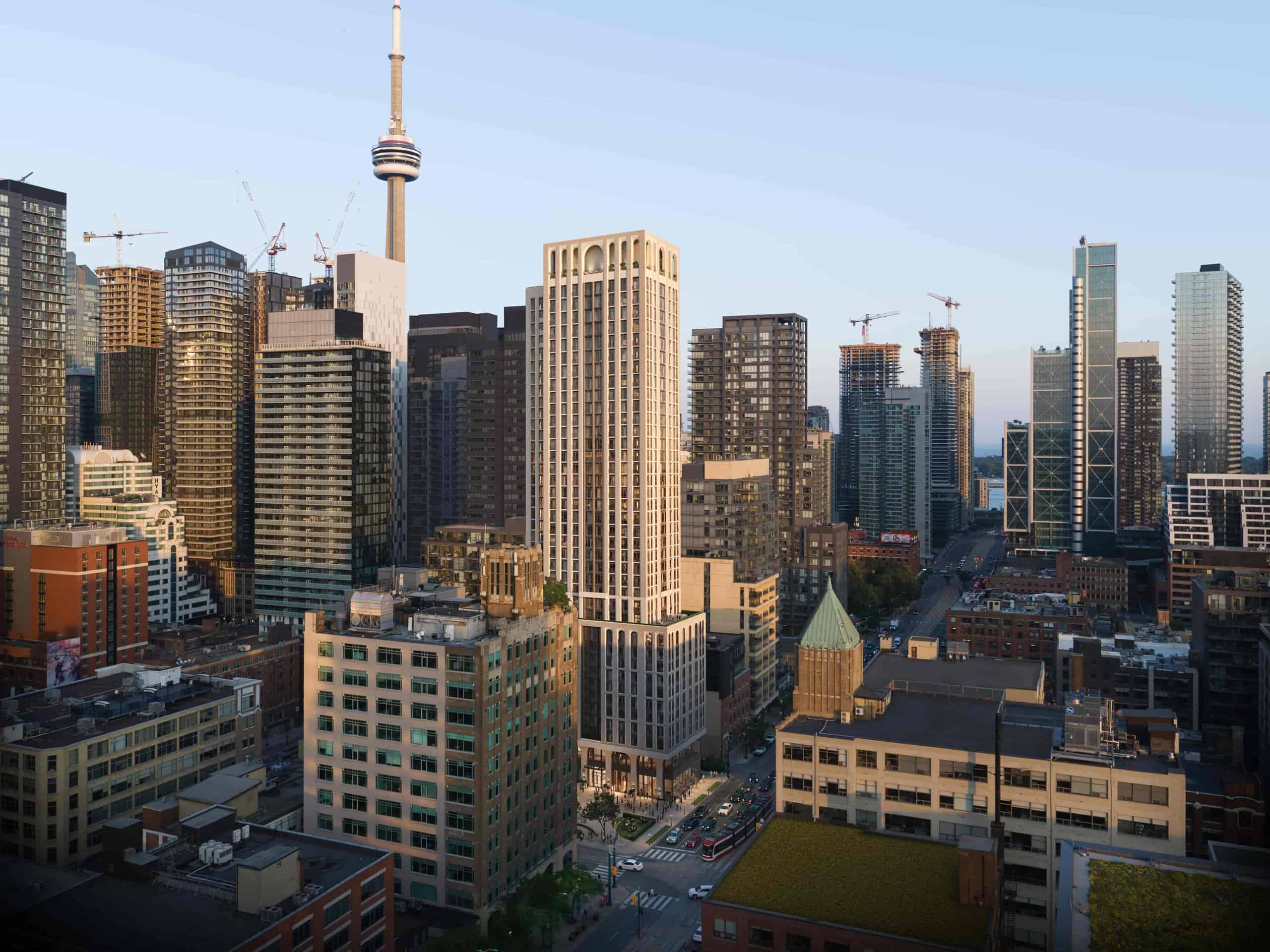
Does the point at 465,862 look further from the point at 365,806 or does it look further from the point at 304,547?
the point at 304,547

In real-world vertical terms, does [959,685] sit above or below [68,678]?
above

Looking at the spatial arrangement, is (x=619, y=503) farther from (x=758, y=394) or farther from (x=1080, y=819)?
(x=758, y=394)

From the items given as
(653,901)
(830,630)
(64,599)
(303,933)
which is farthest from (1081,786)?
(64,599)

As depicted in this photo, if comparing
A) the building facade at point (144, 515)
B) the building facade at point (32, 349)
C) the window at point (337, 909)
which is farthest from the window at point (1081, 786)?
the building facade at point (144, 515)

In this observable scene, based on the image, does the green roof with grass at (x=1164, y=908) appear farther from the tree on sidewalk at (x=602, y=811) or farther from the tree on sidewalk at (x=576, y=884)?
the tree on sidewalk at (x=602, y=811)

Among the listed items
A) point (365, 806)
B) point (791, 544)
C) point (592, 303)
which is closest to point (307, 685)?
point (365, 806)
